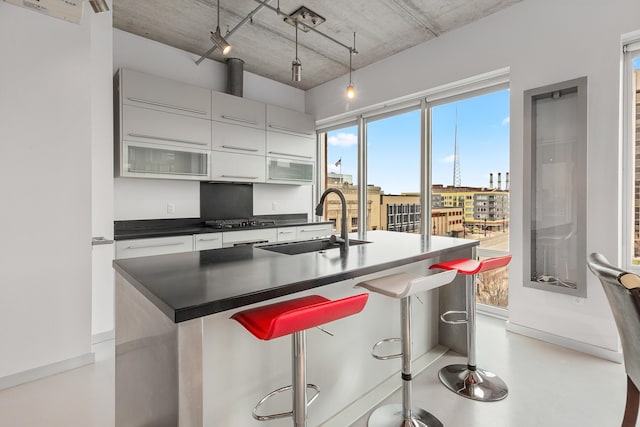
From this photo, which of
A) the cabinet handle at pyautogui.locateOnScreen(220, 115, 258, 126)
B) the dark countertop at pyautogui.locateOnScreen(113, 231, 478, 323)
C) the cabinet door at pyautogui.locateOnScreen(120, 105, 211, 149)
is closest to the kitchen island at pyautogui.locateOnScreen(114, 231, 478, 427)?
the dark countertop at pyautogui.locateOnScreen(113, 231, 478, 323)

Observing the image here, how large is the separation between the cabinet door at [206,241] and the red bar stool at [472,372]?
231 cm

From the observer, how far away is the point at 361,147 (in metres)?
4.67

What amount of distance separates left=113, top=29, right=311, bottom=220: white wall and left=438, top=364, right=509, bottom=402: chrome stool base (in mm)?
3228

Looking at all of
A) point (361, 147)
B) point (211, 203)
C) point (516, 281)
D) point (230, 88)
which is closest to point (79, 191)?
point (211, 203)

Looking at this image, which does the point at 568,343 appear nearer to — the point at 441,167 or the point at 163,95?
the point at 441,167

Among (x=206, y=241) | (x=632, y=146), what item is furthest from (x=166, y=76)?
(x=632, y=146)

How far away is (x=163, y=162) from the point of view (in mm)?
3408

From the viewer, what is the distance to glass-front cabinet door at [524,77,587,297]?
102 inches

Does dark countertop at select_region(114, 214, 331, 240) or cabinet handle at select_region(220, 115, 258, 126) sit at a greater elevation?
cabinet handle at select_region(220, 115, 258, 126)

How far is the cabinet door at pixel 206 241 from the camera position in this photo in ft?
11.0

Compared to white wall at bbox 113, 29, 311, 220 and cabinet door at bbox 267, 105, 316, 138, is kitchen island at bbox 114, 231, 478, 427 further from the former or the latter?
cabinet door at bbox 267, 105, 316, 138

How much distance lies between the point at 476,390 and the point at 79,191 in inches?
121

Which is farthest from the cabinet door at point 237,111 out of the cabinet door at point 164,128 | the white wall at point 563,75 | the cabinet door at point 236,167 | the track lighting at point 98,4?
the white wall at point 563,75

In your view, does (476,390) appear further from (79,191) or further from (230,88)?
(230,88)
